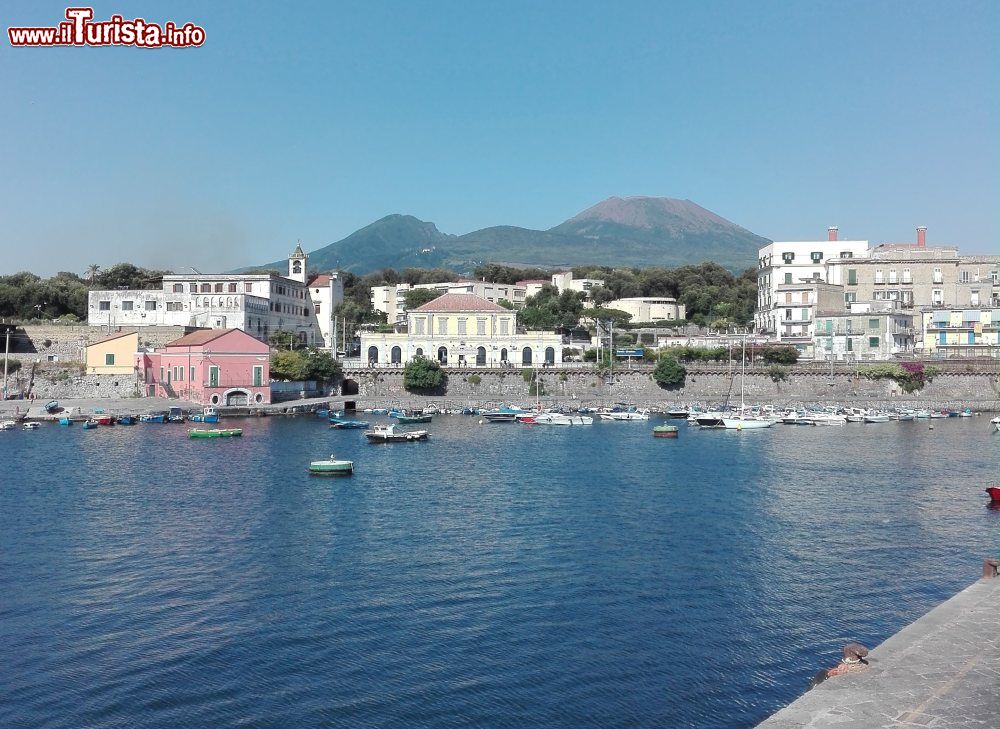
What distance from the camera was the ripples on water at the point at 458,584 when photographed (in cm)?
1384

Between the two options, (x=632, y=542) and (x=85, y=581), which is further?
(x=632, y=542)

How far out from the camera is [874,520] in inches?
1025

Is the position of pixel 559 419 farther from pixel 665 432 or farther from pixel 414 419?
pixel 414 419

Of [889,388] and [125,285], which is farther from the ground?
[125,285]

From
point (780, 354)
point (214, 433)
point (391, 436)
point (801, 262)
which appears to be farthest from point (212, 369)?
point (801, 262)

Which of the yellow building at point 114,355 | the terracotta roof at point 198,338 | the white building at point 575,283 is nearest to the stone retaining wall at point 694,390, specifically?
the terracotta roof at point 198,338

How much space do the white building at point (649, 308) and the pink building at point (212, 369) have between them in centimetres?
4574

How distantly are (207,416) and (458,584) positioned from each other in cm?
3756

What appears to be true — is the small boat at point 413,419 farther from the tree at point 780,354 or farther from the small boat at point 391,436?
the tree at point 780,354

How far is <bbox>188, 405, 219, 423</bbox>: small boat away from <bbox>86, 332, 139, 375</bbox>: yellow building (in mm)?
9423

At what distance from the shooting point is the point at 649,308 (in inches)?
3735

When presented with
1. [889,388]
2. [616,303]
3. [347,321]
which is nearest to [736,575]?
[889,388]

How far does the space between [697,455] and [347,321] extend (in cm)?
5344

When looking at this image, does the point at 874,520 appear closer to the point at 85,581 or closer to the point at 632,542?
the point at 632,542
